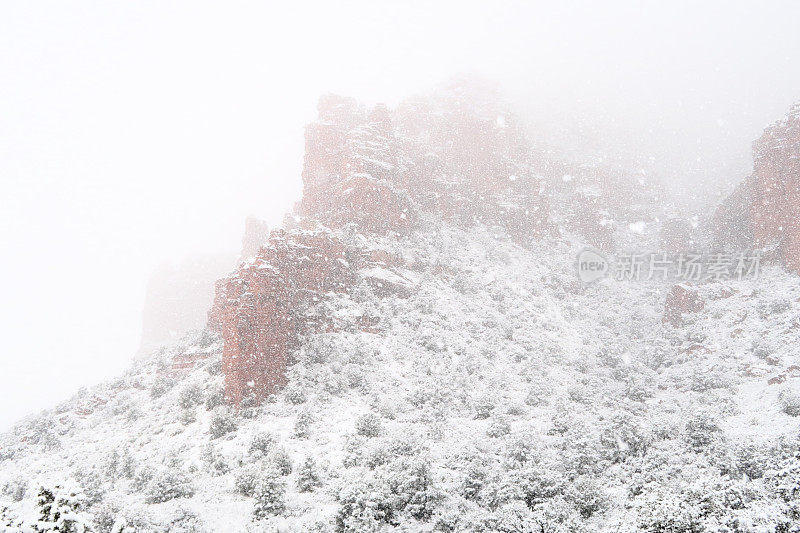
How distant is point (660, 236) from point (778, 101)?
157 feet

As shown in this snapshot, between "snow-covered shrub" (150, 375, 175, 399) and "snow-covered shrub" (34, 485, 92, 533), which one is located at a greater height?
"snow-covered shrub" (34, 485, 92, 533)

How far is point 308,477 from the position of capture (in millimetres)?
12336

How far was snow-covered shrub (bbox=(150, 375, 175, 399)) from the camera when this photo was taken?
70.7ft

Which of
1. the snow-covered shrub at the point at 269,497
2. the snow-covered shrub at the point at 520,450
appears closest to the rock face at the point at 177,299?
the snow-covered shrub at the point at 269,497

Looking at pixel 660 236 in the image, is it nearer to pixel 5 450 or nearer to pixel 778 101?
pixel 778 101

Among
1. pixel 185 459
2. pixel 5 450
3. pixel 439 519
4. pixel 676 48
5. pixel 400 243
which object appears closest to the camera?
pixel 439 519

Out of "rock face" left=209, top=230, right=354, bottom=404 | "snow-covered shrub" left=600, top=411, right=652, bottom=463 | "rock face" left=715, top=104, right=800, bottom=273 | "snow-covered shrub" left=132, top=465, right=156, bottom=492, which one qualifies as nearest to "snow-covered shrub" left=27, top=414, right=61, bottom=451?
"snow-covered shrub" left=132, top=465, right=156, bottom=492

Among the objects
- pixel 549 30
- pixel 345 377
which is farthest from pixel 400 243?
pixel 549 30

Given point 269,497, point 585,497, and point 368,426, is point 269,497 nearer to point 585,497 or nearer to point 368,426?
point 368,426

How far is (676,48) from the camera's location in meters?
87.6

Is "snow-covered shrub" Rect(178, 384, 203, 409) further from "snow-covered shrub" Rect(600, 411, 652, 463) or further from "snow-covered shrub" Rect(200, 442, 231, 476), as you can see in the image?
"snow-covered shrub" Rect(600, 411, 652, 463)

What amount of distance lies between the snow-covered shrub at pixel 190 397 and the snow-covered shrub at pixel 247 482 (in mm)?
7579

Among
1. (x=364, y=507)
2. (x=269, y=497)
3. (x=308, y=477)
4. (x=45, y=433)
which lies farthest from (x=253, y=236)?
(x=364, y=507)

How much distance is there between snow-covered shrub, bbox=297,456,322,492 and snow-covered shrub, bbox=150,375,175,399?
12739mm
